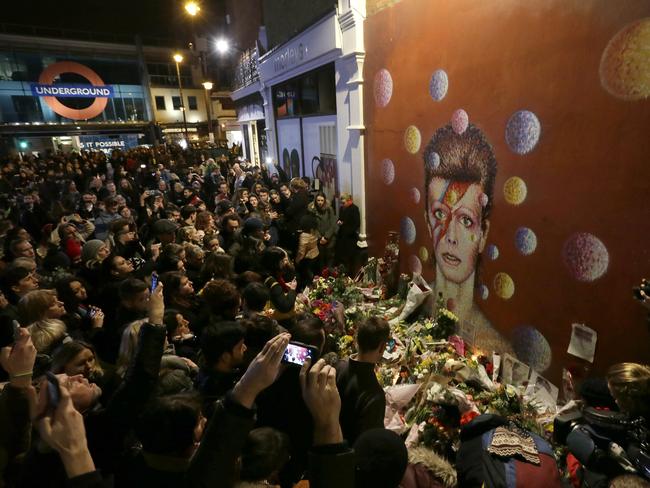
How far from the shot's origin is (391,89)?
5.05 m

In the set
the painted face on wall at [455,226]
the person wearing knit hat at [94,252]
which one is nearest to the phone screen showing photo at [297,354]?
the painted face on wall at [455,226]

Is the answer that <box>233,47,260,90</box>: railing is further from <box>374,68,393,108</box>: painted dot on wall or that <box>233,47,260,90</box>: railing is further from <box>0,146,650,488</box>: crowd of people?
<box>0,146,650,488</box>: crowd of people

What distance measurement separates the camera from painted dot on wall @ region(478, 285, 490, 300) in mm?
4078

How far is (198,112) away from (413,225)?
1482 inches

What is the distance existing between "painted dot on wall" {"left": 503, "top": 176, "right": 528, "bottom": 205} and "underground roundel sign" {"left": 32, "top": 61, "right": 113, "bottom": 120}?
3009 centimetres

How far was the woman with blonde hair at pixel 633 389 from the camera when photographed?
6.66ft

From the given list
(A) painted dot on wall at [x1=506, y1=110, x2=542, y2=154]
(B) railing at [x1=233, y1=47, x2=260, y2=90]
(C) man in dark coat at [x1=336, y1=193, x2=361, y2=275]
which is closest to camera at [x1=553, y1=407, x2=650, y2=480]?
(A) painted dot on wall at [x1=506, y1=110, x2=542, y2=154]

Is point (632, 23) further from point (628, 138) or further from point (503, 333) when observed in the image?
point (503, 333)

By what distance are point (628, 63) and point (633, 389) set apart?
2.13 metres

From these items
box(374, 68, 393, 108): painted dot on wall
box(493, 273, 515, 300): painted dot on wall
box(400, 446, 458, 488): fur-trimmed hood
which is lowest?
box(400, 446, 458, 488): fur-trimmed hood

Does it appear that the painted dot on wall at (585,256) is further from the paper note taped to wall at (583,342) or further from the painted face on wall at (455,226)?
the painted face on wall at (455,226)

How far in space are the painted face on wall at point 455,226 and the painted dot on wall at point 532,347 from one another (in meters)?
0.84

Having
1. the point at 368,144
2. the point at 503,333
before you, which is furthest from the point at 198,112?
the point at 503,333

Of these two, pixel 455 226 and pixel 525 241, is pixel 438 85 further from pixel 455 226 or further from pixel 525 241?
pixel 525 241
